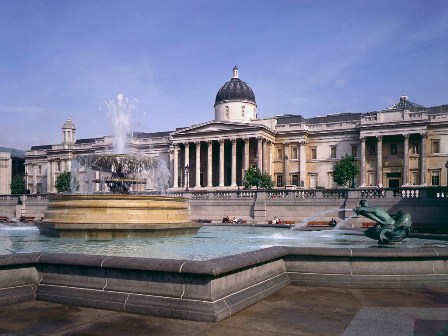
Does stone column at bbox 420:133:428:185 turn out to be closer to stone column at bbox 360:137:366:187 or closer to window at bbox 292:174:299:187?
stone column at bbox 360:137:366:187

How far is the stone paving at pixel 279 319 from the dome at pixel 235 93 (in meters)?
74.0

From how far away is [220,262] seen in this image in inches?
255

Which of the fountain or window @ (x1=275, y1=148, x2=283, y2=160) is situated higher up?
window @ (x1=275, y1=148, x2=283, y2=160)

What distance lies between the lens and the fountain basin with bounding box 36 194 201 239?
13.2 metres

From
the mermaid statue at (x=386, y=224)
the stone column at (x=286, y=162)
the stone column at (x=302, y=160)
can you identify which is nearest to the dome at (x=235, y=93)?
the stone column at (x=286, y=162)

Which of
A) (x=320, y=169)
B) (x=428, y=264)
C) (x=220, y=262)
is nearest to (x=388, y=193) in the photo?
(x=428, y=264)

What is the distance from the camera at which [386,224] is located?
10.8 meters

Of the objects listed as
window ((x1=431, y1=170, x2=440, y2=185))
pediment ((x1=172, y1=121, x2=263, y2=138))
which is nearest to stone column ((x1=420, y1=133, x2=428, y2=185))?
window ((x1=431, y1=170, x2=440, y2=185))

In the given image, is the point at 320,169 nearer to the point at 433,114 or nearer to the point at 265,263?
the point at 433,114

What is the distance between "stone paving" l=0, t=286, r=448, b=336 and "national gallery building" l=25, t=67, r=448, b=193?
5796cm

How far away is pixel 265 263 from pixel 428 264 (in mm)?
3220

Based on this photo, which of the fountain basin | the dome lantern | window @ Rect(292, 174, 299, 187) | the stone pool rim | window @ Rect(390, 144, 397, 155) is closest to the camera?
the stone pool rim

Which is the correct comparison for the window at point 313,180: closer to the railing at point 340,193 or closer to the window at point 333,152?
the window at point 333,152

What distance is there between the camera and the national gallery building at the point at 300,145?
65.2 m
